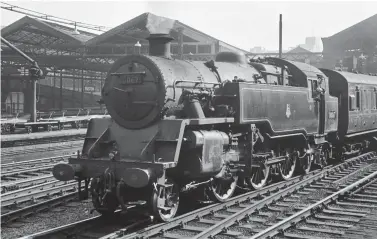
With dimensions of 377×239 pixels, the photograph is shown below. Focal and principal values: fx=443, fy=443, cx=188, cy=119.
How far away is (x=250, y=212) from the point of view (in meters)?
7.54

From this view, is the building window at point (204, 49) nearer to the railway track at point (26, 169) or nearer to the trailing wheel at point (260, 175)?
the railway track at point (26, 169)

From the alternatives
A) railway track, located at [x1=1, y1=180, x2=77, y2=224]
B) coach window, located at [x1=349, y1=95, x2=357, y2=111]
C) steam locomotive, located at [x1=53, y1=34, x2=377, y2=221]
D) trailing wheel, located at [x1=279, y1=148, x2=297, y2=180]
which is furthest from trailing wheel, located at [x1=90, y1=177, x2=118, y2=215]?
coach window, located at [x1=349, y1=95, x2=357, y2=111]

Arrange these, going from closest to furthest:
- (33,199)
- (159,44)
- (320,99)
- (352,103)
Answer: (159,44)
(33,199)
(320,99)
(352,103)

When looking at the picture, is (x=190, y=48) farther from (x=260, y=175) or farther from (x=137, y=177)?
(x=137, y=177)

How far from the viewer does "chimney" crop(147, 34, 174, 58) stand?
8156 millimetres

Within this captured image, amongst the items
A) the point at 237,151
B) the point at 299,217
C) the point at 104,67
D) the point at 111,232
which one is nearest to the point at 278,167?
the point at 237,151

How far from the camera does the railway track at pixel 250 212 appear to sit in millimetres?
6496

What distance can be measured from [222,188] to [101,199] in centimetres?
253

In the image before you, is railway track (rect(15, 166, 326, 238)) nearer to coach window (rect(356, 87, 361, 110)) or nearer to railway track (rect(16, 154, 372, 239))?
railway track (rect(16, 154, 372, 239))

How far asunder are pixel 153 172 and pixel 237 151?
104 inches

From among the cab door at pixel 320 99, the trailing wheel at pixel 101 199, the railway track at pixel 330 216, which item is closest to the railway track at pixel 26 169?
the trailing wheel at pixel 101 199

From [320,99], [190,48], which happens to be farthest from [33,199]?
[190,48]

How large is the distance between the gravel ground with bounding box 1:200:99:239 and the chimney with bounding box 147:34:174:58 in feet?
10.2

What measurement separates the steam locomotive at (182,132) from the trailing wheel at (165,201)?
2 centimetres
